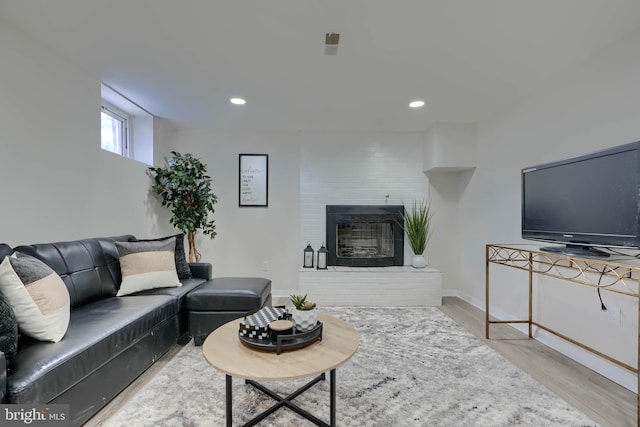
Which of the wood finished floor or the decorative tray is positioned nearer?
the decorative tray

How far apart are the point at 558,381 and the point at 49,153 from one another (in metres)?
4.05

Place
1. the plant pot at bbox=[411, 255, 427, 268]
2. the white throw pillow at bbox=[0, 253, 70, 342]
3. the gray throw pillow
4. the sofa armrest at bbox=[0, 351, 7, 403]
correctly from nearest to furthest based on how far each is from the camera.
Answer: the sofa armrest at bbox=[0, 351, 7, 403], the gray throw pillow, the white throw pillow at bbox=[0, 253, 70, 342], the plant pot at bbox=[411, 255, 427, 268]

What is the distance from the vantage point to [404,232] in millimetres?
4117

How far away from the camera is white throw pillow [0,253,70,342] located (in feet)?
4.75

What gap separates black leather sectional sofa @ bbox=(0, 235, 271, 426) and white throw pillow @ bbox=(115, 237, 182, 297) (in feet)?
0.23

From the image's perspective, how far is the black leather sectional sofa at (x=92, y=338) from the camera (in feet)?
4.25

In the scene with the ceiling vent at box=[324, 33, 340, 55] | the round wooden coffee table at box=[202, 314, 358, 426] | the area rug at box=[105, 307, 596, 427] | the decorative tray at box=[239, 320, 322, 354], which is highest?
the ceiling vent at box=[324, 33, 340, 55]

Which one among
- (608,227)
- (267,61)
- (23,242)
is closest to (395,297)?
(608,227)

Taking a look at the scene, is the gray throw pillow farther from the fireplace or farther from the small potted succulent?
the fireplace

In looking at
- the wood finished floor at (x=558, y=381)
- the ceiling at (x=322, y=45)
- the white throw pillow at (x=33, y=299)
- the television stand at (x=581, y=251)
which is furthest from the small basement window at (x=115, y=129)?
the television stand at (x=581, y=251)

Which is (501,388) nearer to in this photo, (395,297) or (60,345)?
(395,297)

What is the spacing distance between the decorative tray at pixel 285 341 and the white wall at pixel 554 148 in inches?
83.7

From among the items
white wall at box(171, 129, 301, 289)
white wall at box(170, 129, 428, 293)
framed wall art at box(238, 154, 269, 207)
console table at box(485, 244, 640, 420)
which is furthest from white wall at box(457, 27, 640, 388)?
framed wall art at box(238, 154, 269, 207)

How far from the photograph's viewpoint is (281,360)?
1.40 metres
